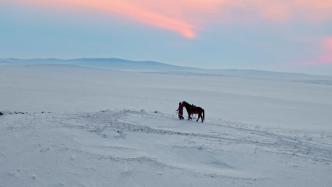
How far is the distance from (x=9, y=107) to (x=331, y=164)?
21791 mm

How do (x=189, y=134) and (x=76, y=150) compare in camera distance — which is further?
(x=189, y=134)

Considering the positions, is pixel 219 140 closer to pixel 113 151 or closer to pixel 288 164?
pixel 288 164

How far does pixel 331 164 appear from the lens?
12.1 meters

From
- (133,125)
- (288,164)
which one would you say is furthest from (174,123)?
(288,164)

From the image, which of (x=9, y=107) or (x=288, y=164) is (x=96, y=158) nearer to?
(x=288, y=164)

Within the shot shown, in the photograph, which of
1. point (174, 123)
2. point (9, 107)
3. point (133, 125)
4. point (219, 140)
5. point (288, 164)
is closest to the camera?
point (288, 164)

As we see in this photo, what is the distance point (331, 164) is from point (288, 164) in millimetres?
1608

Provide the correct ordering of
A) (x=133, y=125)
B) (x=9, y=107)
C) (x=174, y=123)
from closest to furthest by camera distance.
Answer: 1. (x=133, y=125)
2. (x=174, y=123)
3. (x=9, y=107)

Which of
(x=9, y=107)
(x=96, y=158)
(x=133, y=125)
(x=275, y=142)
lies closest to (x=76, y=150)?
(x=96, y=158)

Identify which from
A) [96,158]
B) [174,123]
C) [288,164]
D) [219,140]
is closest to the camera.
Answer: [96,158]

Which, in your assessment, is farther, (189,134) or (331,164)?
(189,134)

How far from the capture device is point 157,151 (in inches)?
476

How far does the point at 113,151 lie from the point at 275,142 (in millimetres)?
6470

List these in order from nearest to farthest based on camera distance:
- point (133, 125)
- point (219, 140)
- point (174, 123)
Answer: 1. point (219, 140)
2. point (133, 125)
3. point (174, 123)
